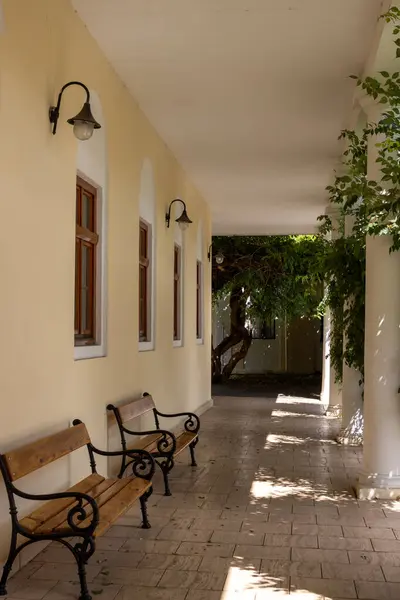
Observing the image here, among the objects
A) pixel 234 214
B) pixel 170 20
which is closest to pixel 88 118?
pixel 170 20

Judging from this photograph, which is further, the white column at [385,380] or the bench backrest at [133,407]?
the bench backrest at [133,407]

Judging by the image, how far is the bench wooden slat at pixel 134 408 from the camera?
6.65 meters

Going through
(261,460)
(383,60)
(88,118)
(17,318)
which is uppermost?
(383,60)

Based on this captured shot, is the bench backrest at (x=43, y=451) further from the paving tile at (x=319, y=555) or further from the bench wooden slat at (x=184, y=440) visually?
the bench wooden slat at (x=184, y=440)

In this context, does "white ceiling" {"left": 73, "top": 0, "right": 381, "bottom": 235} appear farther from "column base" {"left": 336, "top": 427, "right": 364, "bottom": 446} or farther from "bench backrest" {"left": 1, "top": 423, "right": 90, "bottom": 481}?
"column base" {"left": 336, "top": 427, "right": 364, "bottom": 446}

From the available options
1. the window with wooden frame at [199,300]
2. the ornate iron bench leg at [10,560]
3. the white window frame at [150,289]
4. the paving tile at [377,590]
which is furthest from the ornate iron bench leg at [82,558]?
the window with wooden frame at [199,300]

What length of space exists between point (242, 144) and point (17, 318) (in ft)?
18.7

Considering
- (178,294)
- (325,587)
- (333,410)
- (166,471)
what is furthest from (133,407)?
(333,410)

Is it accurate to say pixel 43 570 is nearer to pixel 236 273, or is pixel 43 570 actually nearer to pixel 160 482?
pixel 160 482

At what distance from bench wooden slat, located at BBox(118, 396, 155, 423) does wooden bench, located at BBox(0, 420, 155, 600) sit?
4.72 feet

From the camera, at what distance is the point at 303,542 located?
505 cm

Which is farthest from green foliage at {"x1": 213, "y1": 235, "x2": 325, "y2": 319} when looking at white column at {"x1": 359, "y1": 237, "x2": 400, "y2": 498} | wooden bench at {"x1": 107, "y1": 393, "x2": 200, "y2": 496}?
white column at {"x1": 359, "y1": 237, "x2": 400, "y2": 498}

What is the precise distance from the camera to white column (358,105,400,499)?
627cm

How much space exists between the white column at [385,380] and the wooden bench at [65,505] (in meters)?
2.22
